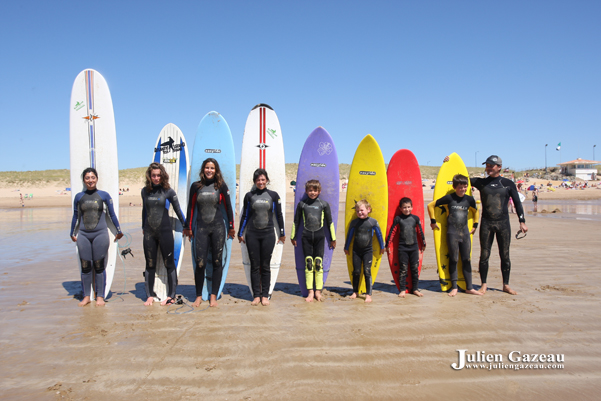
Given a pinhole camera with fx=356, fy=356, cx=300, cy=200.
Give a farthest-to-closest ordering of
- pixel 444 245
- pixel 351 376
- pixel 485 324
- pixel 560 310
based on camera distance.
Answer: pixel 444 245, pixel 560 310, pixel 485 324, pixel 351 376

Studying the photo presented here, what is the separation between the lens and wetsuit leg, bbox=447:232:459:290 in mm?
4379

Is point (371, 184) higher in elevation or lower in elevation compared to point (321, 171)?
lower

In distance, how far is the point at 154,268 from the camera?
4062 mm

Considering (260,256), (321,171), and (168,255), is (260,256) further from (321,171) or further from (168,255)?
(321,171)

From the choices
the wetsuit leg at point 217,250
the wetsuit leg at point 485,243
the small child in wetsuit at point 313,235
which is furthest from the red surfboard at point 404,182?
the wetsuit leg at point 217,250

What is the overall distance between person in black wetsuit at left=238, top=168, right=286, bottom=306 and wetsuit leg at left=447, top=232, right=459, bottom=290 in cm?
218

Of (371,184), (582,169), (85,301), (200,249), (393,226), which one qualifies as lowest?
(85,301)

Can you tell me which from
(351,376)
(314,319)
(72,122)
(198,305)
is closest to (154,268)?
(198,305)

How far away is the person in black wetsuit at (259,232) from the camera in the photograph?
4023mm

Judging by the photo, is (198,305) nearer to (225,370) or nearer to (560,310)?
(225,370)

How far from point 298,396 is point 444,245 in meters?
3.07

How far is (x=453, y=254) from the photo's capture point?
14.4 ft

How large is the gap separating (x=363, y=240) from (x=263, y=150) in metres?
1.78

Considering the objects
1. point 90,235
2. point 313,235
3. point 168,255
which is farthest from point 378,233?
point 90,235
